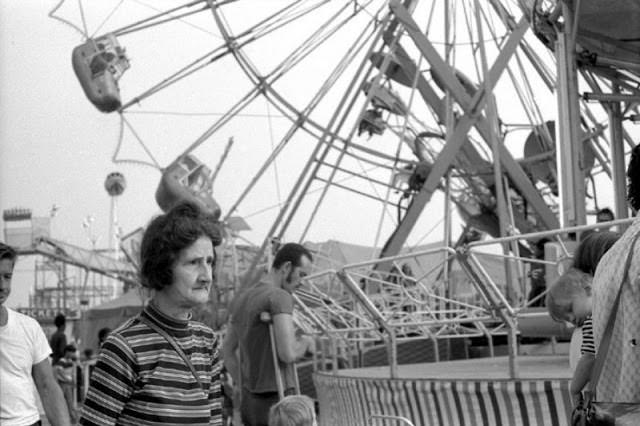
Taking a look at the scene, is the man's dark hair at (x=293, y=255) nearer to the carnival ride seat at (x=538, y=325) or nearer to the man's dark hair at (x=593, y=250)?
the carnival ride seat at (x=538, y=325)

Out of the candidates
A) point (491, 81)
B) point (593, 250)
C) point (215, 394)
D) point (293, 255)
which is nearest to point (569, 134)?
point (293, 255)

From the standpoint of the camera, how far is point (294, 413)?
4.10m

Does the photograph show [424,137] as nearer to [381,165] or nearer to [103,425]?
[381,165]

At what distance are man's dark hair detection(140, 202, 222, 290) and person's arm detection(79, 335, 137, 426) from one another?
0.68 feet

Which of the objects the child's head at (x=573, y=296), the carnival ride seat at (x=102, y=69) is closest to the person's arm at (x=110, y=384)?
the child's head at (x=573, y=296)

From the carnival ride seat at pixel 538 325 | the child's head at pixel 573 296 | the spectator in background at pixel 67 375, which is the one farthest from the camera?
the spectator in background at pixel 67 375

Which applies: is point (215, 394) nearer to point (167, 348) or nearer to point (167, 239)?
point (167, 348)

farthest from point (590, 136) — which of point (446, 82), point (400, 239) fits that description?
point (400, 239)

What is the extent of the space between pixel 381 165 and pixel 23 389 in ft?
39.5

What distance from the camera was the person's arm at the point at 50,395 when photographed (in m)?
4.41

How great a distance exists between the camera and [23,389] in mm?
4352

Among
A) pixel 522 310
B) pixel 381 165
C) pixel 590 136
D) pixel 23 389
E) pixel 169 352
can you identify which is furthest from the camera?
pixel 381 165

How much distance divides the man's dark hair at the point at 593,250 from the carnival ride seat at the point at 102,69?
43.1 ft

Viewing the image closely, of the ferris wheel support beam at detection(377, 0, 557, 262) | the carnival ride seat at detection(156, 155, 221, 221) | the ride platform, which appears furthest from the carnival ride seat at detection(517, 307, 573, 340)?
the carnival ride seat at detection(156, 155, 221, 221)
